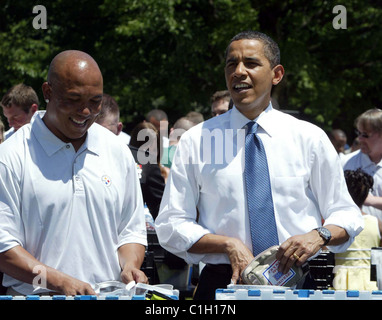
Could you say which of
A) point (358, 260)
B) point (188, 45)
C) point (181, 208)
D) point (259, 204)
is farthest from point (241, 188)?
point (188, 45)

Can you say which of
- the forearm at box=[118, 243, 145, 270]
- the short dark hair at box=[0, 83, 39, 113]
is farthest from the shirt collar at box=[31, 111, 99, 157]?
the short dark hair at box=[0, 83, 39, 113]

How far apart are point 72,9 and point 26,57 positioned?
2588 mm

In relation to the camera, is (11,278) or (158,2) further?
(158,2)

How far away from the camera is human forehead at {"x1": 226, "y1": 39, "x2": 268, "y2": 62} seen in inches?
153

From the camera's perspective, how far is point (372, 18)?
54.6ft

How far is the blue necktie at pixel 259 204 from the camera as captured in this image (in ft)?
12.1

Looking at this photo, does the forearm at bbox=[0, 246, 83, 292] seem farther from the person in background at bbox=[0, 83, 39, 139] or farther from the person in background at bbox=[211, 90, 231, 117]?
the person in background at bbox=[211, 90, 231, 117]

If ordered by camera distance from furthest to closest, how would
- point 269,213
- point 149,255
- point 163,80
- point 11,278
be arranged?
point 163,80 → point 149,255 → point 269,213 → point 11,278

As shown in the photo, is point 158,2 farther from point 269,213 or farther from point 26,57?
point 269,213

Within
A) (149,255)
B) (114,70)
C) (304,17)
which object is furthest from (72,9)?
(149,255)

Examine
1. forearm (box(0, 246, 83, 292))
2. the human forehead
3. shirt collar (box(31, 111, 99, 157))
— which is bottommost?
forearm (box(0, 246, 83, 292))

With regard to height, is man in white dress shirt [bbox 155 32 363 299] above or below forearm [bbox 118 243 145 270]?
above

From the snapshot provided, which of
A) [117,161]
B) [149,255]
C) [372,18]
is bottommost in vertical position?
[149,255]
